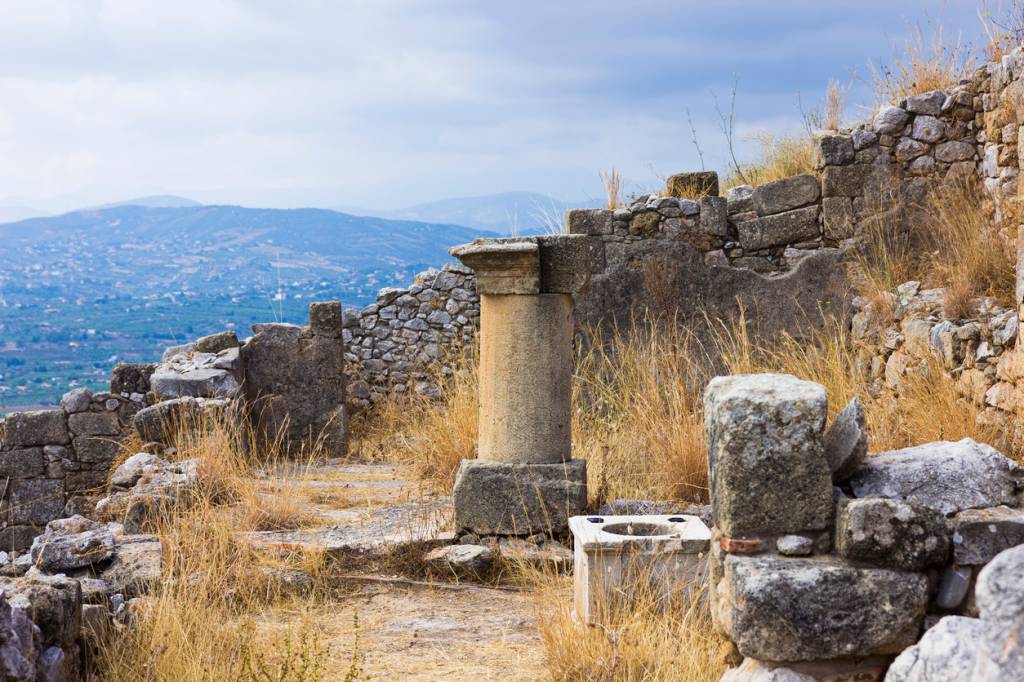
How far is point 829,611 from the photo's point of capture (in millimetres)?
2750

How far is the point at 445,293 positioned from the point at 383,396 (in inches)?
59.2

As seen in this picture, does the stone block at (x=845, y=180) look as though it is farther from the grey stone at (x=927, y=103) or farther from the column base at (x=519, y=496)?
the column base at (x=519, y=496)

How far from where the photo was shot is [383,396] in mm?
12195

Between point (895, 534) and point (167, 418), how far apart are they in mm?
6679

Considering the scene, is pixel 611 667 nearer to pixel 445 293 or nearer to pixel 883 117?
pixel 883 117

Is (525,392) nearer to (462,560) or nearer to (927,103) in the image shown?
(462,560)

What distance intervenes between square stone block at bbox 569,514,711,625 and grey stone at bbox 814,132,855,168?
239 inches

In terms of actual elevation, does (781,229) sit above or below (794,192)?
below

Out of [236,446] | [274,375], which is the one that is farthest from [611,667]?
[274,375]

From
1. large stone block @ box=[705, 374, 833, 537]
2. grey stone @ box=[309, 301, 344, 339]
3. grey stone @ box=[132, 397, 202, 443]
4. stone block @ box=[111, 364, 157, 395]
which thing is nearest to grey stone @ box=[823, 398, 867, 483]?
large stone block @ box=[705, 374, 833, 537]

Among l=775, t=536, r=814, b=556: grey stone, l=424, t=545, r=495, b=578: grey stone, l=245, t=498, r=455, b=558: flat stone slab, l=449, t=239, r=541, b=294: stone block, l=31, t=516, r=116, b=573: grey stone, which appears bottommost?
l=424, t=545, r=495, b=578: grey stone

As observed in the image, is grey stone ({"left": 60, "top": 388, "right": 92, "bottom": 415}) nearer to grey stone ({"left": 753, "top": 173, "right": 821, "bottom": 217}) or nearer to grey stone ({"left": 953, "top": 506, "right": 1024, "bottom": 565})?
grey stone ({"left": 753, "top": 173, "right": 821, "bottom": 217})

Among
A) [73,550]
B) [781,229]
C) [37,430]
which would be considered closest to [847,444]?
[73,550]

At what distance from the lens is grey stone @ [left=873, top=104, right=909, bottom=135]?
9.41 metres
